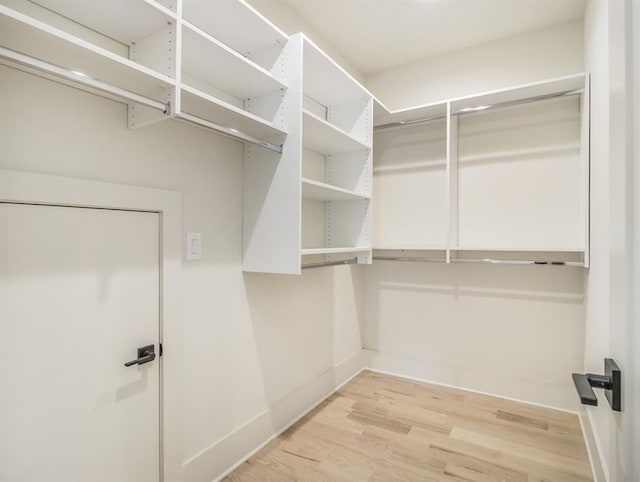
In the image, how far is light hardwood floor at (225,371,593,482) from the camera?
1924mm

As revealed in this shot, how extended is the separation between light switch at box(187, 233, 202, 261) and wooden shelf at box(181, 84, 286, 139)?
578 millimetres

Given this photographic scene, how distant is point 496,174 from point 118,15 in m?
2.73

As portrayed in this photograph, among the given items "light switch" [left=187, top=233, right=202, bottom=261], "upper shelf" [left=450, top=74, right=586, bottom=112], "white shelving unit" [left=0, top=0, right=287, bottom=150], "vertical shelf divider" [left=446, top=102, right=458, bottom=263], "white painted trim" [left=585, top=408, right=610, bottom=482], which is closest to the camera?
"white shelving unit" [left=0, top=0, right=287, bottom=150]

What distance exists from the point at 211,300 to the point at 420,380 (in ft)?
7.24

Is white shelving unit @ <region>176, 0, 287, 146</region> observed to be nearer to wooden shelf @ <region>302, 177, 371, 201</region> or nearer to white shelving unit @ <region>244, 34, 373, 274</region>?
white shelving unit @ <region>244, 34, 373, 274</region>

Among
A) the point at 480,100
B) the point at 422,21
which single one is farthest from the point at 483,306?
the point at 422,21

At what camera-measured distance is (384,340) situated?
133 inches

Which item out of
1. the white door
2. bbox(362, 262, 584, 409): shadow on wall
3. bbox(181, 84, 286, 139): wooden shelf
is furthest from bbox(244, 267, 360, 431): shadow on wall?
bbox(181, 84, 286, 139): wooden shelf

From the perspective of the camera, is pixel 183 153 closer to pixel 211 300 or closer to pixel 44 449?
pixel 211 300

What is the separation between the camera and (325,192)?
7.45 feet

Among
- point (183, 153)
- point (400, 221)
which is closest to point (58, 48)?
point (183, 153)

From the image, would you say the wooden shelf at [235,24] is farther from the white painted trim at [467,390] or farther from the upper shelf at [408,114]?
the white painted trim at [467,390]

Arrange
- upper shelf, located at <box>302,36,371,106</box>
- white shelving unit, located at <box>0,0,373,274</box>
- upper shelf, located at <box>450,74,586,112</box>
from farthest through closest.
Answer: upper shelf, located at <box>450,74,586,112</box>, upper shelf, located at <box>302,36,371,106</box>, white shelving unit, located at <box>0,0,373,274</box>

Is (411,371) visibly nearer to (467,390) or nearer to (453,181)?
(467,390)
